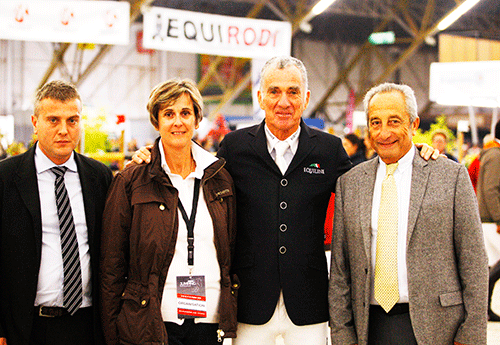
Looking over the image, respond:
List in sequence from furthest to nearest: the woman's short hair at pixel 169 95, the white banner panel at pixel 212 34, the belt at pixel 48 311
Result: the white banner panel at pixel 212 34 < the woman's short hair at pixel 169 95 < the belt at pixel 48 311

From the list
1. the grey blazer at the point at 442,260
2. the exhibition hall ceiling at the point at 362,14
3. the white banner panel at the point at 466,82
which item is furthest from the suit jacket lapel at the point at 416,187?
the exhibition hall ceiling at the point at 362,14

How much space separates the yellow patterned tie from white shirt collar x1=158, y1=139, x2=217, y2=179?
0.74 meters

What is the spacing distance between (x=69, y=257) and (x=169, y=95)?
77cm

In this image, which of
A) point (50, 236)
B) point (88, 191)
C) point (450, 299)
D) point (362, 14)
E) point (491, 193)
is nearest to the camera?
point (450, 299)

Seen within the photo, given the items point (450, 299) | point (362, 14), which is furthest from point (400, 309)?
point (362, 14)

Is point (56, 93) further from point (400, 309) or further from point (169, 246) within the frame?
point (400, 309)

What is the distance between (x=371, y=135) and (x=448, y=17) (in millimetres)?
8712

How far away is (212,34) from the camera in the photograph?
6.27m

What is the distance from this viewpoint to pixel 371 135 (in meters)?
2.12

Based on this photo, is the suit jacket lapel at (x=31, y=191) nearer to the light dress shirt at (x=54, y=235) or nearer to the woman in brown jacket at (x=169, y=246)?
the light dress shirt at (x=54, y=235)

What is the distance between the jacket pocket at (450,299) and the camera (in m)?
1.96

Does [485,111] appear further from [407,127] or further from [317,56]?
[407,127]

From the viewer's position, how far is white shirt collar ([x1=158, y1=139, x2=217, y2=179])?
2.19 metres

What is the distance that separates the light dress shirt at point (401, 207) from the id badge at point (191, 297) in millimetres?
685
